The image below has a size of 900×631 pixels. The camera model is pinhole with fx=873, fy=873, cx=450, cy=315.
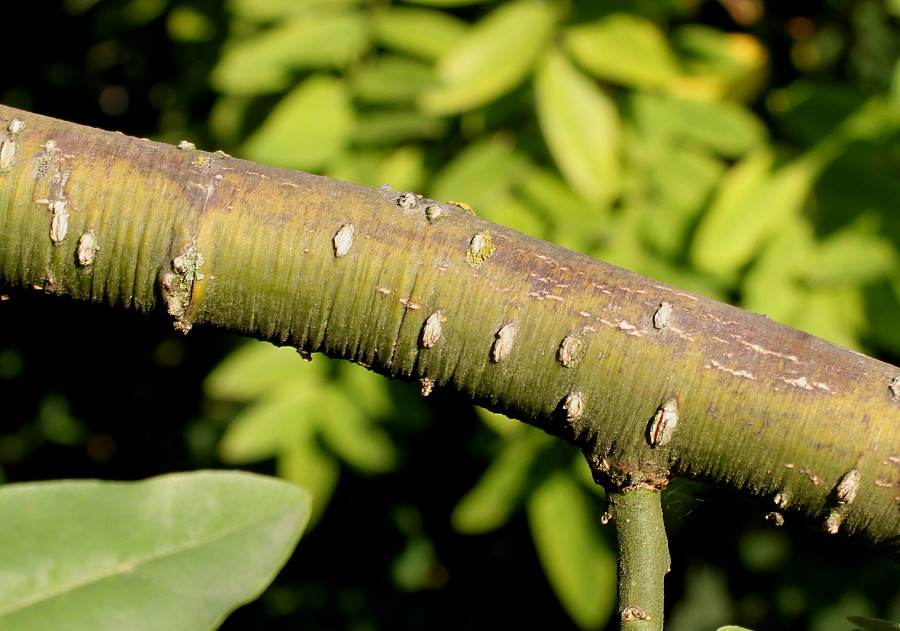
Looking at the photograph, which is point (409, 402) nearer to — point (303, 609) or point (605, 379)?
point (605, 379)

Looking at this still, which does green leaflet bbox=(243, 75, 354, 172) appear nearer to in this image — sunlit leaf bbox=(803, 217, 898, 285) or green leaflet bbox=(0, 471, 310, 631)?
sunlit leaf bbox=(803, 217, 898, 285)

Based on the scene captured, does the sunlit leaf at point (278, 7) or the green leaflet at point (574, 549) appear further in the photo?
the sunlit leaf at point (278, 7)

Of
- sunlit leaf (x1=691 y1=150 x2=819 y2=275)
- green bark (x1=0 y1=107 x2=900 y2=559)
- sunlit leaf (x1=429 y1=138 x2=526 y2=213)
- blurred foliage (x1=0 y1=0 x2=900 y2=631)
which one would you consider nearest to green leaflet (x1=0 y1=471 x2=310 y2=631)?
green bark (x1=0 y1=107 x2=900 y2=559)

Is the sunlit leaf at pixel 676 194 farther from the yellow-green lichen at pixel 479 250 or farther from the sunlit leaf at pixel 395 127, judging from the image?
the yellow-green lichen at pixel 479 250

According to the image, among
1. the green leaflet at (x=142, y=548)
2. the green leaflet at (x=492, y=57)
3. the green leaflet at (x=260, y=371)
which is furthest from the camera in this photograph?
the green leaflet at (x=260, y=371)

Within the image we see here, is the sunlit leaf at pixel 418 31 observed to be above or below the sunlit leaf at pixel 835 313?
above

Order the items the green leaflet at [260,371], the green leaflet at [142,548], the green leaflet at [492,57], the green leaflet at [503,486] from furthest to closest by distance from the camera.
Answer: the green leaflet at [260,371]
the green leaflet at [503,486]
the green leaflet at [492,57]
the green leaflet at [142,548]

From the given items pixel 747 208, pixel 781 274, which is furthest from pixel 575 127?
pixel 781 274

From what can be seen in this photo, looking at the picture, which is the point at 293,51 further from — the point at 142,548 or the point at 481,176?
the point at 142,548

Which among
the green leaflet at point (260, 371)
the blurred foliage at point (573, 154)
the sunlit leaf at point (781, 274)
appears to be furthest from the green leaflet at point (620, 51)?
the green leaflet at point (260, 371)
